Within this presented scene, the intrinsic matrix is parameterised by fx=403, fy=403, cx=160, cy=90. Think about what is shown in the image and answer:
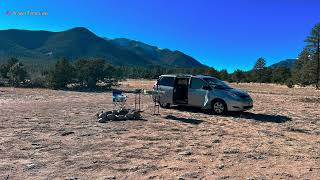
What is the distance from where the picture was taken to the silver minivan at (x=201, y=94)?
17.4 metres

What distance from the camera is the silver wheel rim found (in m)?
17.6

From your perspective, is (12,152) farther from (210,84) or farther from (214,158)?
(210,84)

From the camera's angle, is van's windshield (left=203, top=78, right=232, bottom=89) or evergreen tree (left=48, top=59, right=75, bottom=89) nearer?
van's windshield (left=203, top=78, right=232, bottom=89)

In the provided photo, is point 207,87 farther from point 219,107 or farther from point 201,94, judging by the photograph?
point 219,107

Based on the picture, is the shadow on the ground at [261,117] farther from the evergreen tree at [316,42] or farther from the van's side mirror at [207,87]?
the evergreen tree at [316,42]

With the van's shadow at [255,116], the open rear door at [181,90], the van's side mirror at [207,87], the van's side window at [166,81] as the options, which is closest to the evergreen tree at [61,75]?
the van's side window at [166,81]

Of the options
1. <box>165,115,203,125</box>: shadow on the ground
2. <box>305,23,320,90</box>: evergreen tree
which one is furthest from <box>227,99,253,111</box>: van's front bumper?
<box>305,23,320,90</box>: evergreen tree

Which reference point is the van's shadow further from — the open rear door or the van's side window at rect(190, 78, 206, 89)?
the van's side window at rect(190, 78, 206, 89)

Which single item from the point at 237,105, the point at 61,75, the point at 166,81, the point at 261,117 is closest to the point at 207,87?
the point at 237,105

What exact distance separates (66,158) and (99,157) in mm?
683

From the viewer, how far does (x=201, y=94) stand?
1828 cm

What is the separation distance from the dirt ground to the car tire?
2002 millimetres

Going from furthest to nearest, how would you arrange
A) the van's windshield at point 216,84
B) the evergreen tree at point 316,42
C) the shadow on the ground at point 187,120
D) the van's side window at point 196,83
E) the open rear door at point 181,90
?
the evergreen tree at point 316,42, the open rear door at point 181,90, the van's side window at point 196,83, the van's windshield at point 216,84, the shadow on the ground at point 187,120

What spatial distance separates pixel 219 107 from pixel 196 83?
174 cm
